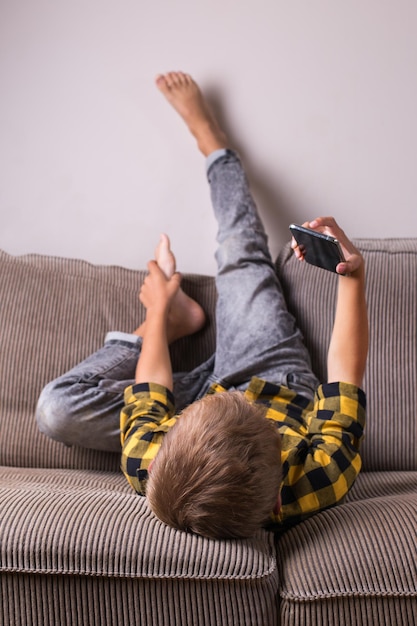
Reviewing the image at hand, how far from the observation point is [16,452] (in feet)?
5.31

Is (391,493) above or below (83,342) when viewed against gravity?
below

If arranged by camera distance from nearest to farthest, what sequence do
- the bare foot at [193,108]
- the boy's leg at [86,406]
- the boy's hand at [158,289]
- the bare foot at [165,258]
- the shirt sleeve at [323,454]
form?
1. the shirt sleeve at [323,454]
2. the boy's leg at [86,406]
3. the boy's hand at [158,289]
4. the bare foot at [165,258]
5. the bare foot at [193,108]

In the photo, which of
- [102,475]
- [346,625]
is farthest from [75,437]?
[346,625]

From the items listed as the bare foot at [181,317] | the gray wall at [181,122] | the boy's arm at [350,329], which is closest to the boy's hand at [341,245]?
the boy's arm at [350,329]

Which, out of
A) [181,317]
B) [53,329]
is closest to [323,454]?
[181,317]

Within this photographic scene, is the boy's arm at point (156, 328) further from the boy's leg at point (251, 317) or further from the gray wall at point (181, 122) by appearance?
the gray wall at point (181, 122)

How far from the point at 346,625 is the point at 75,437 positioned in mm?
718

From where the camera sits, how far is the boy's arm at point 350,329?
1386mm

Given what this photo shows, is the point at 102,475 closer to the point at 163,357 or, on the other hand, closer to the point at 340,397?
the point at 163,357

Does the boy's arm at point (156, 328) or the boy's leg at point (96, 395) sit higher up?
the boy's arm at point (156, 328)

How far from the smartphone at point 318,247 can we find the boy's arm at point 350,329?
0.23 feet

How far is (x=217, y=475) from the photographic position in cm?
102

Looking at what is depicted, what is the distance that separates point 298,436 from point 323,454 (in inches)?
3.1

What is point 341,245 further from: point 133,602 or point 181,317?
point 133,602
